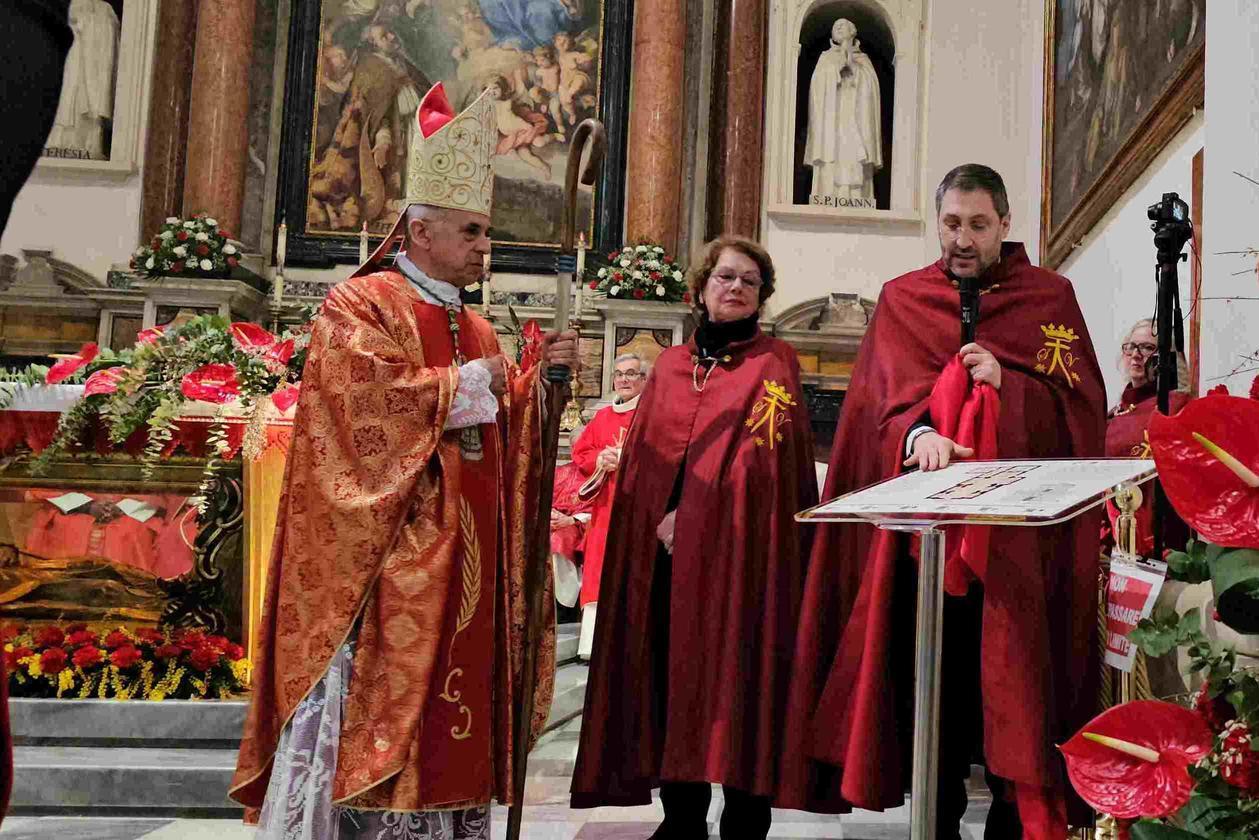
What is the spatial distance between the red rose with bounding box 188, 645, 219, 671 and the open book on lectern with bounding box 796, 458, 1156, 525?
299cm

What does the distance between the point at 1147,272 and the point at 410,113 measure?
6.47 metres

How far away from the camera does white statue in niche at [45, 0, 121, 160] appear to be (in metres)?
10.0

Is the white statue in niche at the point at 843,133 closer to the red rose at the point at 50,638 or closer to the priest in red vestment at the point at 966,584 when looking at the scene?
the priest in red vestment at the point at 966,584

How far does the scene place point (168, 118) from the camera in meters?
10.0

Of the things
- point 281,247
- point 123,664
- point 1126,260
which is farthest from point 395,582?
point 281,247

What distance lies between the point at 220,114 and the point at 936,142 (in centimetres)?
572

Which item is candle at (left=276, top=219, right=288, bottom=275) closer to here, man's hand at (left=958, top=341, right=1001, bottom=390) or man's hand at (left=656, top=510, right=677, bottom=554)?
man's hand at (left=656, top=510, right=677, bottom=554)

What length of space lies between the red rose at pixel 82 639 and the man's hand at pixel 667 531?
2.22m

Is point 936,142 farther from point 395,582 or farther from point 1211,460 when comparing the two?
point 1211,460

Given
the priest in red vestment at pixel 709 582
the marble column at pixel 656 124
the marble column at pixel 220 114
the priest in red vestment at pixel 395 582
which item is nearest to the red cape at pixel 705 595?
the priest in red vestment at pixel 709 582

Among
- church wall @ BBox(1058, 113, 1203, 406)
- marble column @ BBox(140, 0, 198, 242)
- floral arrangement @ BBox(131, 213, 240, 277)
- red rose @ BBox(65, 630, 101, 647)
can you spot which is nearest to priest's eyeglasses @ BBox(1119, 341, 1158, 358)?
church wall @ BBox(1058, 113, 1203, 406)

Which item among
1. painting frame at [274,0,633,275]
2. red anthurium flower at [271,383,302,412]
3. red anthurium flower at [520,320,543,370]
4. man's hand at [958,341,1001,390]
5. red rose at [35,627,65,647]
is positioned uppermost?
painting frame at [274,0,633,275]

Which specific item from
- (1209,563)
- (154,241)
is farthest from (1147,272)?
(154,241)

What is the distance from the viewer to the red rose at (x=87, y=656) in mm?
4262
